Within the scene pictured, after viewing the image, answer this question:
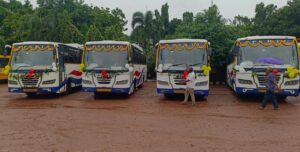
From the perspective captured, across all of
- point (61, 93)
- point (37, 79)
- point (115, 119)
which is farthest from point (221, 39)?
Answer: point (115, 119)

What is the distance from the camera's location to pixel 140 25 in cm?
4700

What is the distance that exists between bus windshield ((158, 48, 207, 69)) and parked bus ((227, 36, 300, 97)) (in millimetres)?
1504

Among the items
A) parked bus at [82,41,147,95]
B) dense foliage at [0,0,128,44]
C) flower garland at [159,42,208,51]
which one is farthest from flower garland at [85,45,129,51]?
dense foliage at [0,0,128,44]

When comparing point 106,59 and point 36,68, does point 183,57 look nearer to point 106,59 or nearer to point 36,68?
point 106,59

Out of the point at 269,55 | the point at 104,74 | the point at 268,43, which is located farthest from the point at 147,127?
the point at 268,43

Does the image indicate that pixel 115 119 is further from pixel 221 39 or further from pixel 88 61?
pixel 221 39

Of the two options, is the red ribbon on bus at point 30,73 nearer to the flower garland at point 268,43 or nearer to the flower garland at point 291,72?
the flower garland at point 268,43

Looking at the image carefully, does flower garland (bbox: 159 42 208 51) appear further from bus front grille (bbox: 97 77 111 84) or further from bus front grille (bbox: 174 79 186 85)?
bus front grille (bbox: 97 77 111 84)

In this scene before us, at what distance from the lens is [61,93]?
20078 millimetres

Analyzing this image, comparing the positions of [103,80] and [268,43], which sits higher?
[268,43]

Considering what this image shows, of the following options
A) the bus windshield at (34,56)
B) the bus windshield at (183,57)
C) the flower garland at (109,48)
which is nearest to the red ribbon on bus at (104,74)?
the flower garland at (109,48)

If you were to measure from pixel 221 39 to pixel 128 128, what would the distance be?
811 inches

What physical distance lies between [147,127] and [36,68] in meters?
8.80

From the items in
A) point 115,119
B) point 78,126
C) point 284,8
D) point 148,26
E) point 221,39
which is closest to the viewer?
point 78,126
